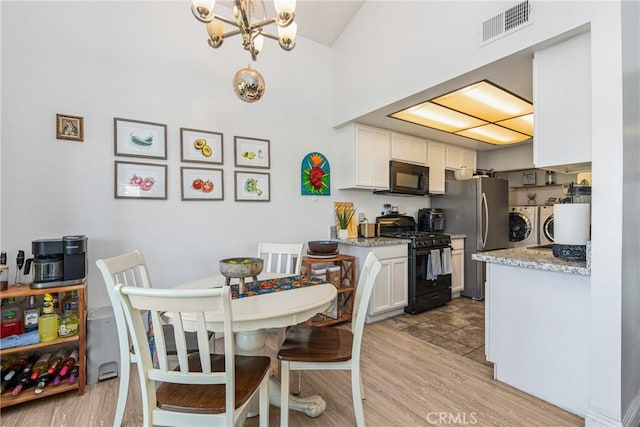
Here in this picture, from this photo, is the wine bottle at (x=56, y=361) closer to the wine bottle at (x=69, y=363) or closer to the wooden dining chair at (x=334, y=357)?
the wine bottle at (x=69, y=363)

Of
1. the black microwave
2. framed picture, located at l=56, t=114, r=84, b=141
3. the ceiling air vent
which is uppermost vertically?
the ceiling air vent

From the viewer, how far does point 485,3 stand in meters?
2.20

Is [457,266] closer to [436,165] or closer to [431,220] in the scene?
[431,220]

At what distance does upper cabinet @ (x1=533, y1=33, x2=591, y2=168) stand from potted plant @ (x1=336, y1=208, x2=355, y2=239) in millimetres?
2121

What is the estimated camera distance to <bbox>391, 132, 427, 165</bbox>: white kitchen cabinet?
4.00 metres

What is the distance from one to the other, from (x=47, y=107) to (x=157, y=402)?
2.40 meters

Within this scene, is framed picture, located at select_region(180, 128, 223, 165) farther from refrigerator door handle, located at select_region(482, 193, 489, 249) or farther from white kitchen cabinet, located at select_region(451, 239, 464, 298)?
refrigerator door handle, located at select_region(482, 193, 489, 249)

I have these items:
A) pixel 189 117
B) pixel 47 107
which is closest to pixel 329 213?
pixel 189 117

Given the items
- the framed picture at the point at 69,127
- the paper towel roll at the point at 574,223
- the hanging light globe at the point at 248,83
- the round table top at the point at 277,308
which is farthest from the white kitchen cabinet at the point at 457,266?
the framed picture at the point at 69,127

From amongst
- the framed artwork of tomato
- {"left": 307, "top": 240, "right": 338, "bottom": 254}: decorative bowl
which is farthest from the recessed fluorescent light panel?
{"left": 307, "top": 240, "right": 338, "bottom": 254}: decorative bowl

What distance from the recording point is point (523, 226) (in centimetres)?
449

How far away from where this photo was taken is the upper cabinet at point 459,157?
463cm

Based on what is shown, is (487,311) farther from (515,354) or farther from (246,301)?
(246,301)

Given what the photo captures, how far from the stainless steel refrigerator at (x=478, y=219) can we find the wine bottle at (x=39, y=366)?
456cm
